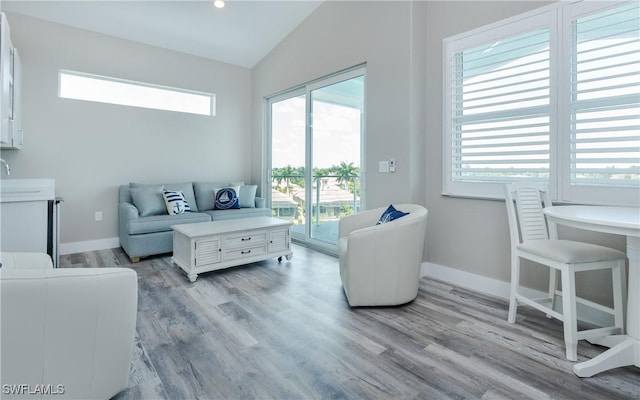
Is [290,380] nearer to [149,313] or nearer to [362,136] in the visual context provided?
[149,313]

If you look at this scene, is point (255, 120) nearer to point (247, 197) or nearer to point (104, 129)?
point (247, 197)

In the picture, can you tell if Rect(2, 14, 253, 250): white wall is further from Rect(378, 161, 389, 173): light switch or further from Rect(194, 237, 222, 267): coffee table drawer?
Rect(378, 161, 389, 173): light switch

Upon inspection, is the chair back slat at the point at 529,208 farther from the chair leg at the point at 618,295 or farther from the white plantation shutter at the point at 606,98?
the chair leg at the point at 618,295

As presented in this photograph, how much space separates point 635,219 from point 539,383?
0.94m

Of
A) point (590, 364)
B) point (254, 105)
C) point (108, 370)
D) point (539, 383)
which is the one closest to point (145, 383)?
point (108, 370)

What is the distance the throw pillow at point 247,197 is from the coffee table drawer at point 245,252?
5.23ft

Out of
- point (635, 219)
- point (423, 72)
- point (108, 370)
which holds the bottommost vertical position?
point (108, 370)

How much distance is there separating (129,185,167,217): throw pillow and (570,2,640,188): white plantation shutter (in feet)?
14.3

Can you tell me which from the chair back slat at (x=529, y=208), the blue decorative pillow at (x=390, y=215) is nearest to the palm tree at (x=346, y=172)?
the blue decorative pillow at (x=390, y=215)

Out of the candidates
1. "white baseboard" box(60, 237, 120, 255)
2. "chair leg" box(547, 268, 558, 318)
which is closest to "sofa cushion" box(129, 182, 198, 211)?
"white baseboard" box(60, 237, 120, 255)

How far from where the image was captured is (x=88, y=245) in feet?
13.7

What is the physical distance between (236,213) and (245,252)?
1.29 metres

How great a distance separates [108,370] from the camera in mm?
1351

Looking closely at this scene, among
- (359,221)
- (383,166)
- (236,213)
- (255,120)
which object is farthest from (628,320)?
(255,120)
